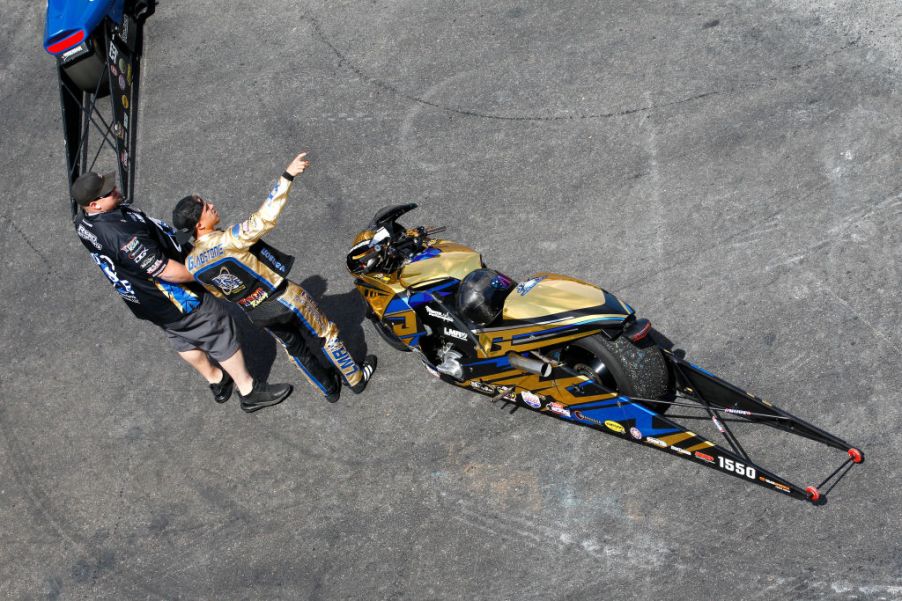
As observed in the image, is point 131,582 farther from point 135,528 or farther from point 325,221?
point 325,221

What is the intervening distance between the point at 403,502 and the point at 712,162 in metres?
3.97

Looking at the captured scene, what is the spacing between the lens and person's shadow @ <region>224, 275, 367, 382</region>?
7.40m

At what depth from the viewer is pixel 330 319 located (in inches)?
296

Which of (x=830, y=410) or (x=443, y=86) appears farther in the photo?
(x=443, y=86)

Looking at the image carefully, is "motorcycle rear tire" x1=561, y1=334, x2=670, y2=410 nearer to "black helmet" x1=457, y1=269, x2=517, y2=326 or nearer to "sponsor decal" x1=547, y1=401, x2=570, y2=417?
"sponsor decal" x1=547, y1=401, x2=570, y2=417

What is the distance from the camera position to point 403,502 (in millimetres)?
6195

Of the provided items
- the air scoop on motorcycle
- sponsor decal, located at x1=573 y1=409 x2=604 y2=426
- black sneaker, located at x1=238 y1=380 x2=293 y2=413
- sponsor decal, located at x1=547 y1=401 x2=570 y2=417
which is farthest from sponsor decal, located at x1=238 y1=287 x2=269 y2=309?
sponsor decal, located at x1=573 y1=409 x2=604 y2=426

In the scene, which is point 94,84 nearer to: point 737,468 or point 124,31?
point 124,31

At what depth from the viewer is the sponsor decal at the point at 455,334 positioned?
634 cm

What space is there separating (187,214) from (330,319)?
1.87m

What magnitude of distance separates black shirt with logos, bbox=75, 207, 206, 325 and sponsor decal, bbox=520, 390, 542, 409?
239cm

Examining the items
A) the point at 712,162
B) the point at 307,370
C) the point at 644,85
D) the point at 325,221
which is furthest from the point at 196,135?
the point at 712,162

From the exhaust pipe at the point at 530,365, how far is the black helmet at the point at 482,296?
0.29 meters

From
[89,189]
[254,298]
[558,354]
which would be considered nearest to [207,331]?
[254,298]
